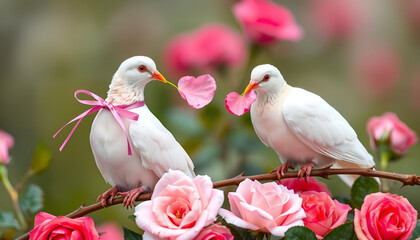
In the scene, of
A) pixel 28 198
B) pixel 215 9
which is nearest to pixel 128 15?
pixel 215 9

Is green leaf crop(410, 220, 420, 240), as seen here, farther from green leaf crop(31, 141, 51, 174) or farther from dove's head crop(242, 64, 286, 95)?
green leaf crop(31, 141, 51, 174)

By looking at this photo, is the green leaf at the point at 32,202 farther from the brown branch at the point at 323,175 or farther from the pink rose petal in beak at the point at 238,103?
the pink rose petal in beak at the point at 238,103

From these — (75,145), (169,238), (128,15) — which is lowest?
(75,145)

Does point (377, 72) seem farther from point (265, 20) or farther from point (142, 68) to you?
point (142, 68)

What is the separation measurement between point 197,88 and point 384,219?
13 cm

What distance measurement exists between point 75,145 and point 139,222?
72 cm

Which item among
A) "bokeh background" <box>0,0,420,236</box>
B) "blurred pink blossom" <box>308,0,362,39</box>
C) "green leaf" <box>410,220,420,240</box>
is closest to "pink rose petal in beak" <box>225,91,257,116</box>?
"green leaf" <box>410,220,420,240</box>

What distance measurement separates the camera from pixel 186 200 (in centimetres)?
28

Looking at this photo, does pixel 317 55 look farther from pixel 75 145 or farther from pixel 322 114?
pixel 322 114

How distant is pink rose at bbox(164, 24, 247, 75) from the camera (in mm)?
605

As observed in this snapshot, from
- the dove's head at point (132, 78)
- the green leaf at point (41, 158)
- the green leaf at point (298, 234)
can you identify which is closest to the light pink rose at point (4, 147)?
the green leaf at point (41, 158)

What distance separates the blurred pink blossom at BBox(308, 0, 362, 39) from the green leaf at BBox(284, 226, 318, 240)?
0.80 meters

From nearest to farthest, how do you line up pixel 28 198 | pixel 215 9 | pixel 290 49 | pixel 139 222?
pixel 139 222, pixel 28 198, pixel 290 49, pixel 215 9

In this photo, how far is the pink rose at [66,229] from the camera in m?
0.29
